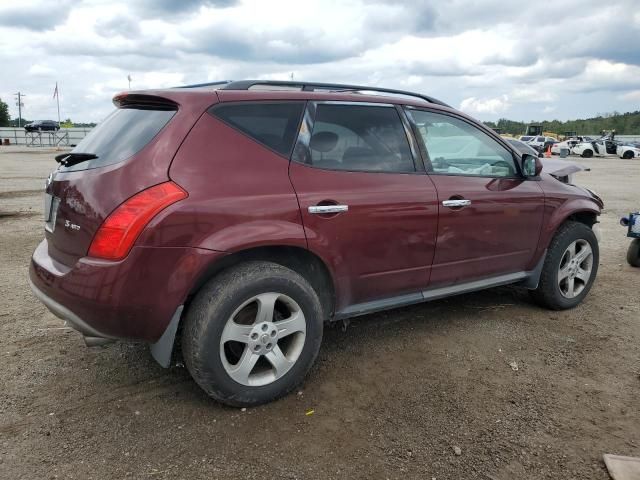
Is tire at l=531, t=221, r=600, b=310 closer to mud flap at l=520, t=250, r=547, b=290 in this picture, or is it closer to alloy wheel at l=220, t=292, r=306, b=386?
mud flap at l=520, t=250, r=547, b=290

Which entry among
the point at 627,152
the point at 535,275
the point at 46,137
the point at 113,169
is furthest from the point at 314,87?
the point at 46,137

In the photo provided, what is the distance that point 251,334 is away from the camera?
2842 millimetres

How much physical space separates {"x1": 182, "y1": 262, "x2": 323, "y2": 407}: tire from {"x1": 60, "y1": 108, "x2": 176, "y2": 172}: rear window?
0.81 meters

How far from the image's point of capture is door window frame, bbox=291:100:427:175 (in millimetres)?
3070

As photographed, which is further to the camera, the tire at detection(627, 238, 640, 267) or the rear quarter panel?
the tire at detection(627, 238, 640, 267)

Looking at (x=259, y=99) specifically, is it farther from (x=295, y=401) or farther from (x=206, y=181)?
(x=295, y=401)

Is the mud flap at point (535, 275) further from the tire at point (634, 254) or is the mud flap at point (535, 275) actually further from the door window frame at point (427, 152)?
the tire at point (634, 254)

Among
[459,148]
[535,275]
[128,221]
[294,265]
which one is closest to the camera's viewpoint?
[128,221]

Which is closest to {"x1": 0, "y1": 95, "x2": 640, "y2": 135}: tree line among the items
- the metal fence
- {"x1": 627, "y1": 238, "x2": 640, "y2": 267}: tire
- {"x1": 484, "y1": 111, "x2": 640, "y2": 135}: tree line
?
{"x1": 484, "y1": 111, "x2": 640, "y2": 135}: tree line

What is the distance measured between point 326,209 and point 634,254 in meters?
4.73

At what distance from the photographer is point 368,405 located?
2.99 metres

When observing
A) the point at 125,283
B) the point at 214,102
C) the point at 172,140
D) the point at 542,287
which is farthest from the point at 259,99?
the point at 542,287

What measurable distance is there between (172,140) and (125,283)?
762 mm

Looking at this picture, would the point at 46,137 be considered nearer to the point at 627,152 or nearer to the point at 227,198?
the point at 627,152
